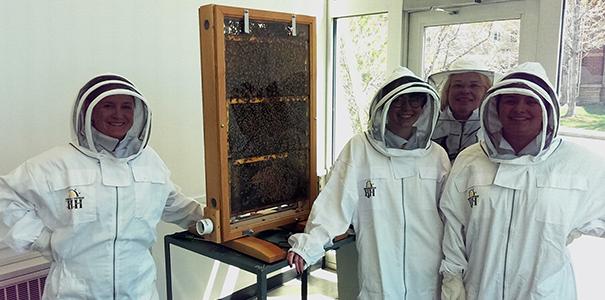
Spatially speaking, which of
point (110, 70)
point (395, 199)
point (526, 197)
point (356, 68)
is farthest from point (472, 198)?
point (356, 68)

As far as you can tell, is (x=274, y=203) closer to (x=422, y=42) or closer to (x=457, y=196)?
(x=457, y=196)

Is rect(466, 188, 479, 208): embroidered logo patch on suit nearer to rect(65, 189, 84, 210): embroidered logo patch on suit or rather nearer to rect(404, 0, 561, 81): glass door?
rect(404, 0, 561, 81): glass door

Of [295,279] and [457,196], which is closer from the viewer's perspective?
[457,196]

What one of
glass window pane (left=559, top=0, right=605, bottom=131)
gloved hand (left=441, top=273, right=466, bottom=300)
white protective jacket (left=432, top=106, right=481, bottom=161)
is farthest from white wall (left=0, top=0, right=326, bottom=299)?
glass window pane (left=559, top=0, right=605, bottom=131)

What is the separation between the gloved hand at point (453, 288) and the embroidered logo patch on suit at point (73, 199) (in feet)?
4.84

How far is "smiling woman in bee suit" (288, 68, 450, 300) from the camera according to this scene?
213 centimetres

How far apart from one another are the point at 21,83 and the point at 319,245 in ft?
5.20

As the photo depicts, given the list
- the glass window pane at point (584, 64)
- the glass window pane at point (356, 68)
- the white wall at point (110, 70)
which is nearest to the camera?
the white wall at point (110, 70)

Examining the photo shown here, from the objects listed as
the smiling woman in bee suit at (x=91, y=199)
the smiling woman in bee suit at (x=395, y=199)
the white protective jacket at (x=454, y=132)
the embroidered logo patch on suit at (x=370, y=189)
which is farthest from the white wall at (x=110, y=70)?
the white protective jacket at (x=454, y=132)

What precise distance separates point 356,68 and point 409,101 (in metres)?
1.82

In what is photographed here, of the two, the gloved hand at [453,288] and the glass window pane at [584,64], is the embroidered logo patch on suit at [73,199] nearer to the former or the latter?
the gloved hand at [453,288]

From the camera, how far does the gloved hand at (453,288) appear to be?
1986 mm

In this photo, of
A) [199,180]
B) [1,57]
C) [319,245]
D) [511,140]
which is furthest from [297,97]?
[1,57]

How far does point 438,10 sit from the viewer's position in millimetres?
3252
